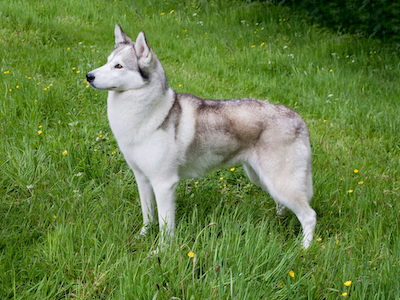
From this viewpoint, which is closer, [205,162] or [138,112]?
[138,112]

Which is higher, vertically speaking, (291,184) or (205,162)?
(205,162)

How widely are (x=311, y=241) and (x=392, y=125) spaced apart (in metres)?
2.57

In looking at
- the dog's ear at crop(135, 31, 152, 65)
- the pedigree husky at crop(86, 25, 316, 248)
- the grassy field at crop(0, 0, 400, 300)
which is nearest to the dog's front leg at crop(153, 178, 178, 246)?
the pedigree husky at crop(86, 25, 316, 248)

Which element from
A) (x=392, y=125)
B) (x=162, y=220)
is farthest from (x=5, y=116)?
(x=392, y=125)

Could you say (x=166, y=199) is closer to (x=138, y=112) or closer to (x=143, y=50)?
(x=138, y=112)

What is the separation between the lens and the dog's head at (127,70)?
8.86 feet

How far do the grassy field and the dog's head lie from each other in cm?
94

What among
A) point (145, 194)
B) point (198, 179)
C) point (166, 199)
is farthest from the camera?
point (198, 179)

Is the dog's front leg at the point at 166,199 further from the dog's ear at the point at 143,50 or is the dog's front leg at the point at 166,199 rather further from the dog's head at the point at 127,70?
the dog's ear at the point at 143,50

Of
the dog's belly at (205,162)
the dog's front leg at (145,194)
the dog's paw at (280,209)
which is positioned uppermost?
the dog's belly at (205,162)

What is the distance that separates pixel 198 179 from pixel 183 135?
2.94ft

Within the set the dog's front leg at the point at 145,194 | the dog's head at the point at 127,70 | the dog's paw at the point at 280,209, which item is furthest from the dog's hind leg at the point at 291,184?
the dog's head at the point at 127,70

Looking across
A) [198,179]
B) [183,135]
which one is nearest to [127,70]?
[183,135]

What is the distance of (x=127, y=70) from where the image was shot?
108 inches
